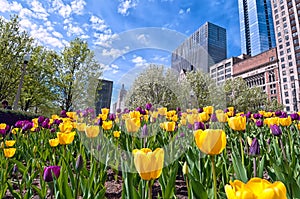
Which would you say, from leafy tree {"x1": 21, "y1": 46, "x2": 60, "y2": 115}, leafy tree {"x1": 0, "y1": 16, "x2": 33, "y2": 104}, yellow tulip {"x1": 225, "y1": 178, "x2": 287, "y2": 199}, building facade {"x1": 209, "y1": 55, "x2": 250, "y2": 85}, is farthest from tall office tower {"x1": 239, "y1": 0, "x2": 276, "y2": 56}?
yellow tulip {"x1": 225, "y1": 178, "x2": 287, "y2": 199}

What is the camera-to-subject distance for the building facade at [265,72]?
62.6m

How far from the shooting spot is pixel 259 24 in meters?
117

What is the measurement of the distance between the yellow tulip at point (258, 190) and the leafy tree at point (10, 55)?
17280 mm

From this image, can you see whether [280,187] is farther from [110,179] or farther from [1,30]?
[1,30]

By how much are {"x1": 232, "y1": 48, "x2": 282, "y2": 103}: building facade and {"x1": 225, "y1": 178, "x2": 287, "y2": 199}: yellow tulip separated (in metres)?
67.8

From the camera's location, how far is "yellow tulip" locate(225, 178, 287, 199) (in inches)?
16.6

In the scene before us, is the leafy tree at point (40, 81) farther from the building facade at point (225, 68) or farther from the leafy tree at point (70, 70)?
the building facade at point (225, 68)

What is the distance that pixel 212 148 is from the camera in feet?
2.91

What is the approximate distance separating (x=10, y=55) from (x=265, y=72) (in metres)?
70.9

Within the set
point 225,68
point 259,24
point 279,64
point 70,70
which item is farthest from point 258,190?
point 259,24

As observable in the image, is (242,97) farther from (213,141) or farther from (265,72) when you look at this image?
(265,72)

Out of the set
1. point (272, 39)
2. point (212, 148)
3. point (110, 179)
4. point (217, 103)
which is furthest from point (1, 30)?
point (272, 39)

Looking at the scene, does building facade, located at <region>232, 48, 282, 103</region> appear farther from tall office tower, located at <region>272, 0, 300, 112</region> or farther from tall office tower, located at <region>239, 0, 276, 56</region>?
tall office tower, located at <region>239, 0, 276, 56</region>

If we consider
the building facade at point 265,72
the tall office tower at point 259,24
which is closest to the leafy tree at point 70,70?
the building facade at point 265,72
